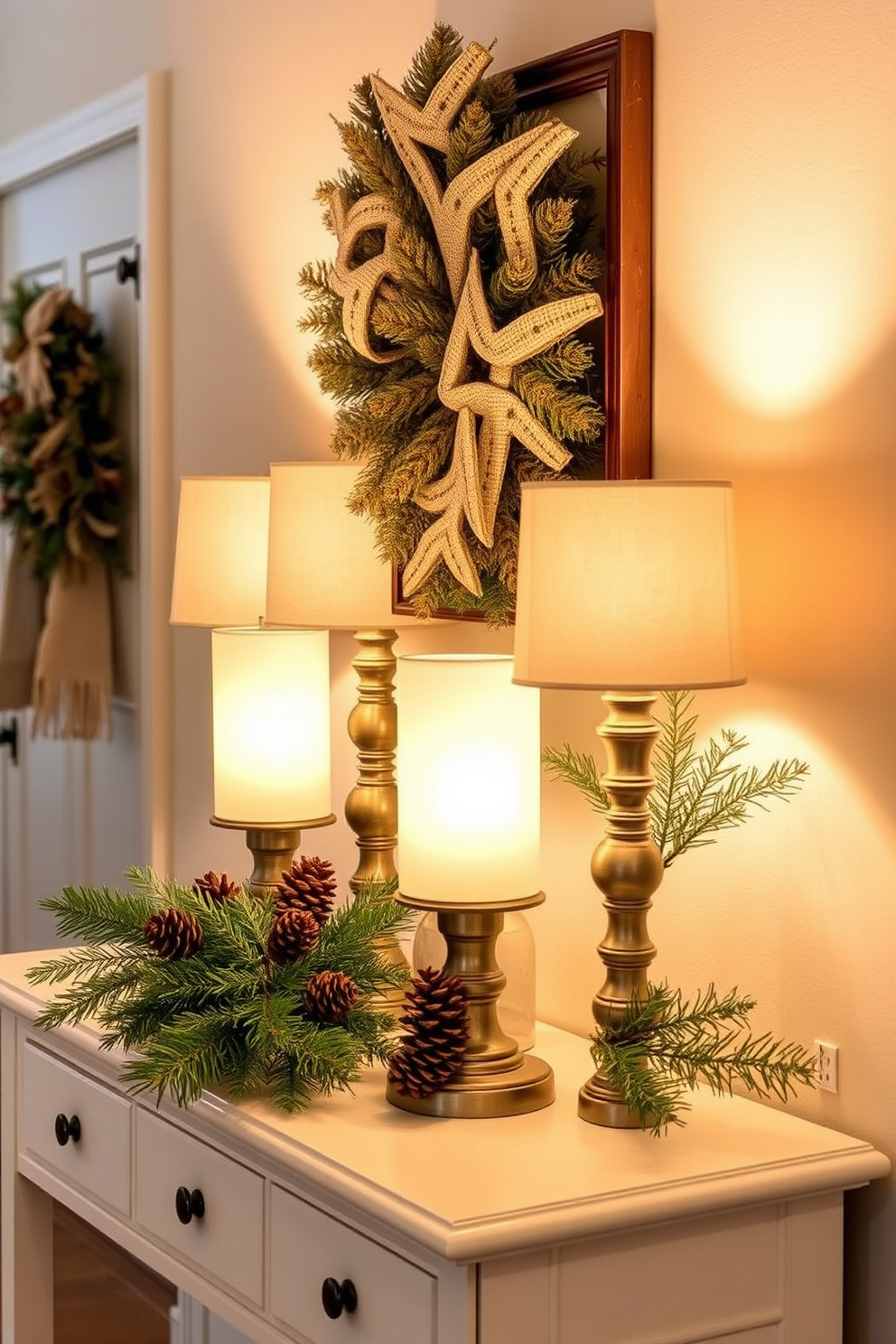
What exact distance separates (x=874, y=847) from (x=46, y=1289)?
133 cm

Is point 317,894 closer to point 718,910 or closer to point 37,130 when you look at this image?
point 718,910

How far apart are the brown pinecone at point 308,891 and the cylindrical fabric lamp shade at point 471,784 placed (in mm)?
198

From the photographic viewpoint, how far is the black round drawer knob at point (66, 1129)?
2109 mm

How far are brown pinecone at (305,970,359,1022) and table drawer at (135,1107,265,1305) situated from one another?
0.56 feet

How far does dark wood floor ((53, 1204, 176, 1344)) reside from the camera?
124 inches

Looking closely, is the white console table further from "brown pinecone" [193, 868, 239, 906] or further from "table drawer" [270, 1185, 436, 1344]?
"brown pinecone" [193, 868, 239, 906]

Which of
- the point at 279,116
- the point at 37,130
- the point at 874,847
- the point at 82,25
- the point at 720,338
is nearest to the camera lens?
the point at 874,847

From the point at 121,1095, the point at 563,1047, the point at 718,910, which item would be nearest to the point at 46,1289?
the point at 121,1095

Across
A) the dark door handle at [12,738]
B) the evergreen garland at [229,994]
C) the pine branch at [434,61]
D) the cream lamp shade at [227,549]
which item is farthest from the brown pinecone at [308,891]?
the dark door handle at [12,738]

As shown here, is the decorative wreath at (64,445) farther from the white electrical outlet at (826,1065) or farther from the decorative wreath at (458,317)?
the white electrical outlet at (826,1065)

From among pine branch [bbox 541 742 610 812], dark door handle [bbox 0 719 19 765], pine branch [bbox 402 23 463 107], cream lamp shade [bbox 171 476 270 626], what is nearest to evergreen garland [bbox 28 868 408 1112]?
pine branch [bbox 541 742 610 812]

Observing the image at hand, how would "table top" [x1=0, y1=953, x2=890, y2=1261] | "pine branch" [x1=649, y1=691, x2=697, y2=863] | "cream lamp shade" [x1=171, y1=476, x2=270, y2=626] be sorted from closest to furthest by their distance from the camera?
1. "table top" [x1=0, y1=953, x2=890, y2=1261]
2. "pine branch" [x1=649, y1=691, x2=697, y2=863]
3. "cream lamp shade" [x1=171, y1=476, x2=270, y2=626]

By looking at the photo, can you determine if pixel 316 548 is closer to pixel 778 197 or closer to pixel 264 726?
pixel 264 726

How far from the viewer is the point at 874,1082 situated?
166 centimetres
